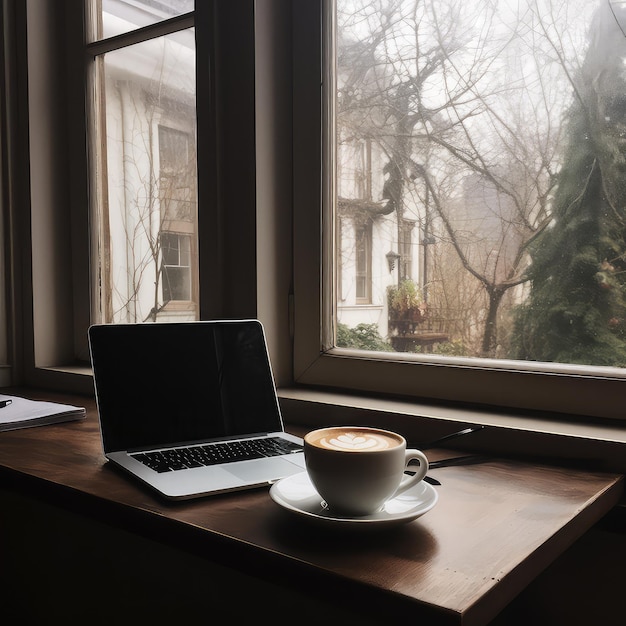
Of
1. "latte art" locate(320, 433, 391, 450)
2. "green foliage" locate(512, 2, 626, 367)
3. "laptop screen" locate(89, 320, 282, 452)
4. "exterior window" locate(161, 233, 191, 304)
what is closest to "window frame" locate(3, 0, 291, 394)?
"exterior window" locate(161, 233, 191, 304)

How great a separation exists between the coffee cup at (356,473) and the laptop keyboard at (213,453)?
0.82ft

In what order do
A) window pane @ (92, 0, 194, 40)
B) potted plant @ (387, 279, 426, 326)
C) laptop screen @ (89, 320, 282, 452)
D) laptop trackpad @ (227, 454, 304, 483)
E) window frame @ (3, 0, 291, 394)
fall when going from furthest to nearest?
window frame @ (3, 0, 291, 394) → window pane @ (92, 0, 194, 40) → potted plant @ (387, 279, 426, 326) → laptop screen @ (89, 320, 282, 452) → laptop trackpad @ (227, 454, 304, 483)

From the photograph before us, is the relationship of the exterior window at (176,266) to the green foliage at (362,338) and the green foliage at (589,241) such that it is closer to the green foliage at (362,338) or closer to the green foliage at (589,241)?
the green foliage at (362,338)

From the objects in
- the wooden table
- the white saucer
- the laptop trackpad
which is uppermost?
the white saucer

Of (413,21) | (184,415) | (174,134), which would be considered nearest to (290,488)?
(184,415)

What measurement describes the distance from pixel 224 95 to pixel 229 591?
975 millimetres

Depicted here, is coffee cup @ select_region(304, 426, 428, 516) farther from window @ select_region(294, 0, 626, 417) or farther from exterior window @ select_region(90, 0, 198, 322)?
exterior window @ select_region(90, 0, 198, 322)

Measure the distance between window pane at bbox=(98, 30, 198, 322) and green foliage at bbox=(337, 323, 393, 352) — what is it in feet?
1.25

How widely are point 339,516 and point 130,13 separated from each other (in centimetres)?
140

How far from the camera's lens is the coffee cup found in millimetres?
640

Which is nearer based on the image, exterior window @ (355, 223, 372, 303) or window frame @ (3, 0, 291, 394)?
exterior window @ (355, 223, 372, 303)

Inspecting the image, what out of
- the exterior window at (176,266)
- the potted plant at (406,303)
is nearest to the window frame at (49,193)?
the exterior window at (176,266)

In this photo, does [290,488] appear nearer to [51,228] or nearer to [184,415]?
[184,415]

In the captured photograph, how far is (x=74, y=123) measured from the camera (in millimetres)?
1719
